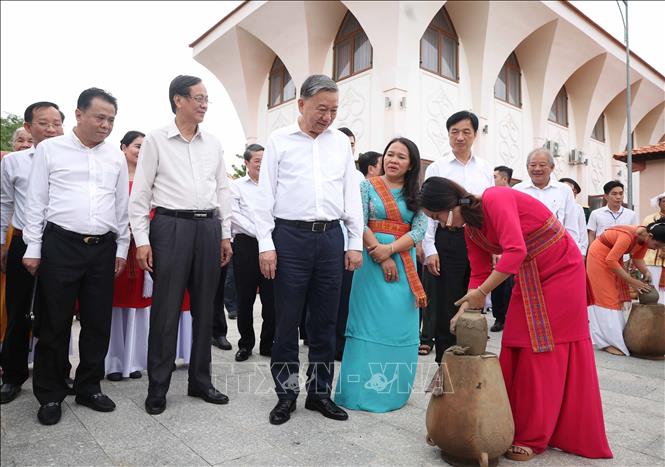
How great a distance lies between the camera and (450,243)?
3803mm

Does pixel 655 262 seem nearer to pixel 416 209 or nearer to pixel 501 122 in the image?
pixel 416 209

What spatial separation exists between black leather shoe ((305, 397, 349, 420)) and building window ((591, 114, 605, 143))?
61.2 feet

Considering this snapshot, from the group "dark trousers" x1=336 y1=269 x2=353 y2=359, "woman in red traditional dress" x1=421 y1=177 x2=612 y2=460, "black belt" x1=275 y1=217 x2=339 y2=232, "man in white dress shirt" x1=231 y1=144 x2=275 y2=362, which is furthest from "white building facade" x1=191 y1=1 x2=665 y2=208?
"woman in red traditional dress" x1=421 y1=177 x2=612 y2=460

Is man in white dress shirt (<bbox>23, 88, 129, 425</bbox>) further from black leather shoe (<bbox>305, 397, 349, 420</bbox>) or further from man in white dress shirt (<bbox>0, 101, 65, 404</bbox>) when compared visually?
black leather shoe (<bbox>305, 397, 349, 420</bbox>)

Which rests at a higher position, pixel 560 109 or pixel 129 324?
pixel 560 109

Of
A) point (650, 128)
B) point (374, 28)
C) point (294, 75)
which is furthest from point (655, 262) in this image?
point (650, 128)

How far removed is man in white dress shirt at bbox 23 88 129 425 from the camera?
2670 mm

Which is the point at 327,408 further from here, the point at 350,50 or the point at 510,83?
the point at 510,83

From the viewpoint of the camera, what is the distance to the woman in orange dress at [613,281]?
4562 mm

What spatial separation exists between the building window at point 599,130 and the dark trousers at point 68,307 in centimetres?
1922

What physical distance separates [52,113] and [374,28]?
8685mm

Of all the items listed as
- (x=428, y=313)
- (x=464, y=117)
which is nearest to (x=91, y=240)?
(x=464, y=117)

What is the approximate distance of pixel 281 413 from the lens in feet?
8.73

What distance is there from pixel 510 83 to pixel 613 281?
10.4 meters
